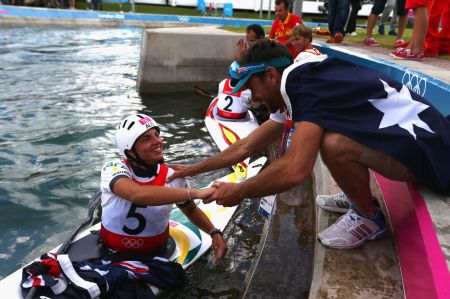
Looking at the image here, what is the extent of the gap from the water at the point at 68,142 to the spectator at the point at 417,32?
11.5ft

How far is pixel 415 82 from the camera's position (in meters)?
5.07

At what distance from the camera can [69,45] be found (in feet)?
55.1

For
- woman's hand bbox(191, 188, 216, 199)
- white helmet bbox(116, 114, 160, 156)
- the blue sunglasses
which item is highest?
the blue sunglasses

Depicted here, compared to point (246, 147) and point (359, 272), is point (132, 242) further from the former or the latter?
point (359, 272)

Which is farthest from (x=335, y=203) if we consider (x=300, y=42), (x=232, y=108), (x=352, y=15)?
(x=352, y=15)

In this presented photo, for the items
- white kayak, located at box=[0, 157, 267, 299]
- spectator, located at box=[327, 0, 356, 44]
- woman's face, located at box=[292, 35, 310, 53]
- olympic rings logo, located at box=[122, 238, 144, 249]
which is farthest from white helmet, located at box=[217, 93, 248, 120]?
olympic rings logo, located at box=[122, 238, 144, 249]

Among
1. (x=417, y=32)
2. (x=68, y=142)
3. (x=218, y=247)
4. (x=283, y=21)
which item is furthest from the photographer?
(x=283, y=21)

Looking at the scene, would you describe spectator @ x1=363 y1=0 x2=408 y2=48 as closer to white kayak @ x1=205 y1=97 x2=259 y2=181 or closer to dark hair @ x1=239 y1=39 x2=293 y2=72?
white kayak @ x1=205 y1=97 x2=259 y2=181

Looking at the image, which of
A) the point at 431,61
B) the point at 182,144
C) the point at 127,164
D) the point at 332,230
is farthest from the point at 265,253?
the point at 431,61

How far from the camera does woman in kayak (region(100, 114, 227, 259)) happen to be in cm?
324

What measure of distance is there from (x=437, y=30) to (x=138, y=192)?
247 inches

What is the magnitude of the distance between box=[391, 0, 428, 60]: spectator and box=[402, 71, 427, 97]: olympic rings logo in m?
1.24

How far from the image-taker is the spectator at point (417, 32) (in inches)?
238

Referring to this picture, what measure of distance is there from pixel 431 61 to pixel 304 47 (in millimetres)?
1985
